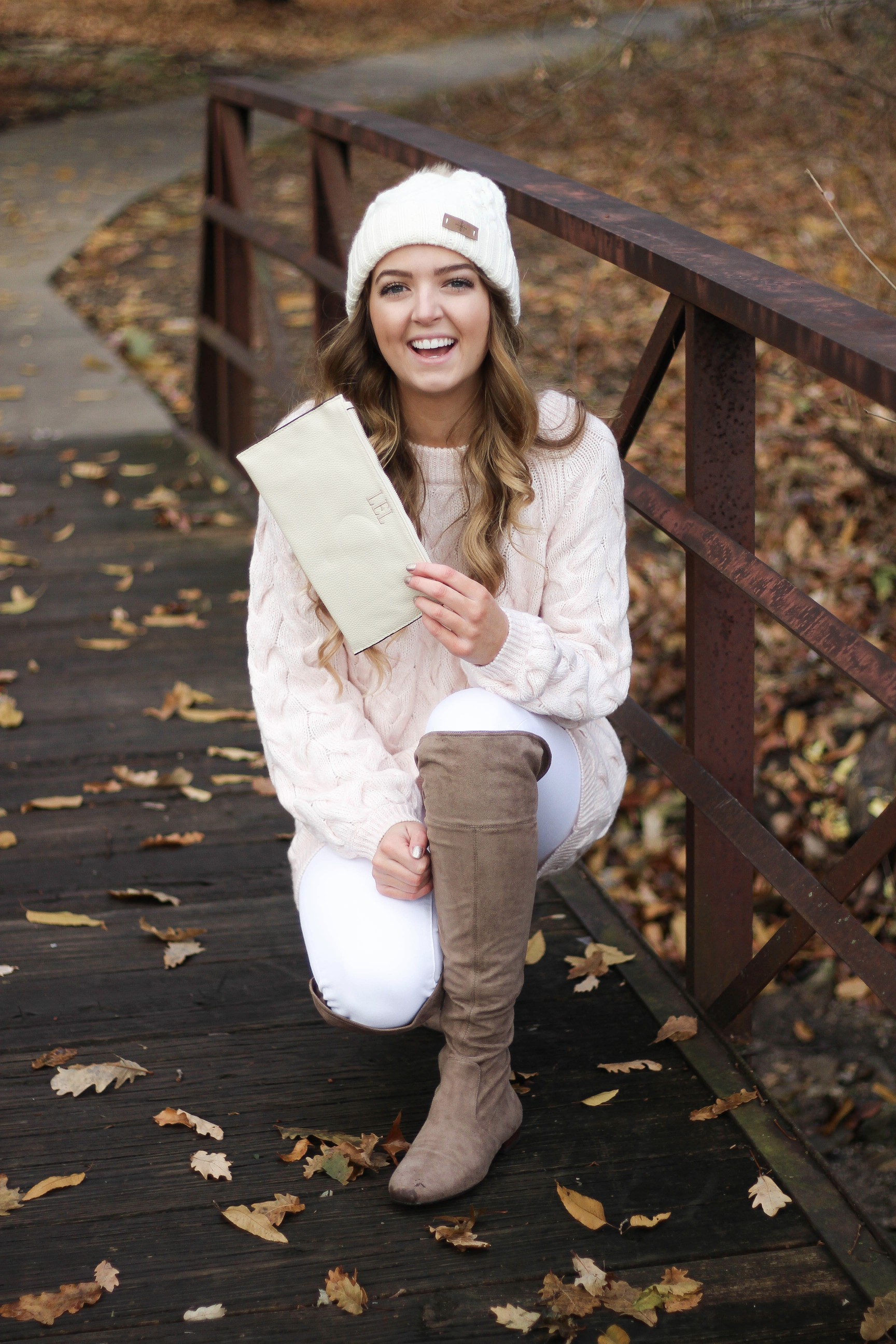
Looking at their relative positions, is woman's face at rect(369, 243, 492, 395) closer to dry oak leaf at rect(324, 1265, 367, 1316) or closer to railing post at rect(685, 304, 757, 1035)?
railing post at rect(685, 304, 757, 1035)

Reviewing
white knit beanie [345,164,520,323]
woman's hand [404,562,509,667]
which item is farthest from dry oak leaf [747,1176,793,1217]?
white knit beanie [345,164,520,323]

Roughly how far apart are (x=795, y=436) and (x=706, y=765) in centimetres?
407

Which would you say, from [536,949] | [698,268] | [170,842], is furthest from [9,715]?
[698,268]

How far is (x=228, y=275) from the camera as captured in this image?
5551 mm

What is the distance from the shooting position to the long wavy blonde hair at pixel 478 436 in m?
2.21

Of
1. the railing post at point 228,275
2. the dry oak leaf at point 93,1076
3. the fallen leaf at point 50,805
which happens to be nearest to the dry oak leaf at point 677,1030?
the dry oak leaf at point 93,1076

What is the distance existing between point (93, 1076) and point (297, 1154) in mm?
406

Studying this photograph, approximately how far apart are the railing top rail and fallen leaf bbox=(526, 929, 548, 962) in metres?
1.25

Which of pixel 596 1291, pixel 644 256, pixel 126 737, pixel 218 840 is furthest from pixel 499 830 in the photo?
pixel 126 737

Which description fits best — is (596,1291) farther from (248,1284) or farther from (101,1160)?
(101,1160)

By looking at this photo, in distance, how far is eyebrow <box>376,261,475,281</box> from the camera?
84.4 inches

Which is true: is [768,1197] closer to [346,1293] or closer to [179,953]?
[346,1293]

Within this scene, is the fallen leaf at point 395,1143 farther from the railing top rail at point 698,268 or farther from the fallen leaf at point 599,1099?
the railing top rail at point 698,268

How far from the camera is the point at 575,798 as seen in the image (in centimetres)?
231
